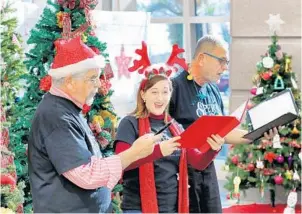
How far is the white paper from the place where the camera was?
396 cm

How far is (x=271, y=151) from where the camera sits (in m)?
6.79

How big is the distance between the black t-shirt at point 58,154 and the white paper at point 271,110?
1.39m

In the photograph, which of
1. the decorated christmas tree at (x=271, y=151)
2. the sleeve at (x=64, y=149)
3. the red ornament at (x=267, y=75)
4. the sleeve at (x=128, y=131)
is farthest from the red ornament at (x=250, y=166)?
the sleeve at (x=64, y=149)

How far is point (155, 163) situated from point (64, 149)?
0.84 m

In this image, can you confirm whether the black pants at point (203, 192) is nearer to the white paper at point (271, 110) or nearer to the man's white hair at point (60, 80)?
the white paper at point (271, 110)

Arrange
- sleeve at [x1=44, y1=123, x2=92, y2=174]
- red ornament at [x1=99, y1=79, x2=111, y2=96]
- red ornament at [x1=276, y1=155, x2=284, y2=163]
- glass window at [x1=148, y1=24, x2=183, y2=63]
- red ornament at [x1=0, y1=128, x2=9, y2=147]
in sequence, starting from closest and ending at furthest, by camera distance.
→ sleeve at [x1=44, y1=123, x2=92, y2=174]
red ornament at [x1=0, y1=128, x2=9, y2=147]
red ornament at [x1=99, y1=79, x2=111, y2=96]
red ornament at [x1=276, y1=155, x2=284, y2=163]
glass window at [x1=148, y1=24, x2=183, y2=63]

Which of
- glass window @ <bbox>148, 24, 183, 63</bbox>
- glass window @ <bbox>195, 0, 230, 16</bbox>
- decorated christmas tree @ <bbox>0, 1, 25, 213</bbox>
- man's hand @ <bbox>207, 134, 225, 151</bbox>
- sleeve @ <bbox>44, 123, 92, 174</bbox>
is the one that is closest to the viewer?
sleeve @ <bbox>44, 123, 92, 174</bbox>

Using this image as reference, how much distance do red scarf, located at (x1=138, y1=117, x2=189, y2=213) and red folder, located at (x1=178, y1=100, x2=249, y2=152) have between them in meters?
0.18

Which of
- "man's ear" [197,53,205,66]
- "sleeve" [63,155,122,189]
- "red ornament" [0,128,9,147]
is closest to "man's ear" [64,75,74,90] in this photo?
"sleeve" [63,155,122,189]

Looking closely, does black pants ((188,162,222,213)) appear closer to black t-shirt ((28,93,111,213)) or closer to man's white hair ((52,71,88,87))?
black t-shirt ((28,93,111,213))

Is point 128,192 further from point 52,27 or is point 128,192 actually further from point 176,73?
point 52,27

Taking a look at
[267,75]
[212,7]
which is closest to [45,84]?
[267,75]

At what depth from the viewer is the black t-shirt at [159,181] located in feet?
11.3

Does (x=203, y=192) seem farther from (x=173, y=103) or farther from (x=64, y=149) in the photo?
(x=64, y=149)
